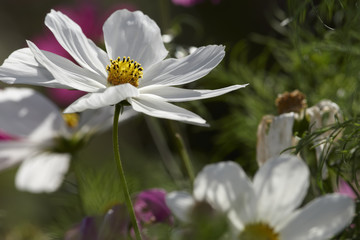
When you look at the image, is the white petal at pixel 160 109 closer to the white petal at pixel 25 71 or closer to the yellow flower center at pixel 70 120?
the white petal at pixel 25 71

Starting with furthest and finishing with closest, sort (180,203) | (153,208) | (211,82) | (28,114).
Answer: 1. (211,82)
2. (28,114)
3. (153,208)
4. (180,203)

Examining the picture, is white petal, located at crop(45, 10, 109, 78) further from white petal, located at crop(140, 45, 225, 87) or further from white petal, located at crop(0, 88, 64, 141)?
white petal, located at crop(0, 88, 64, 141)

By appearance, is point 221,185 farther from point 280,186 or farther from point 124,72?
point 124,72

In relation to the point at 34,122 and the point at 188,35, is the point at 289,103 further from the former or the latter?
the point at 188,35

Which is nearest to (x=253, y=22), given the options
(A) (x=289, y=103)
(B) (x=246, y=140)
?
(B) (x=246, y=140)

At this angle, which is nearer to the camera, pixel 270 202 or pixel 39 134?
pixel 270 202

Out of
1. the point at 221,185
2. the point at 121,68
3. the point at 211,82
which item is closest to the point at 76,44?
the point at 121,68
